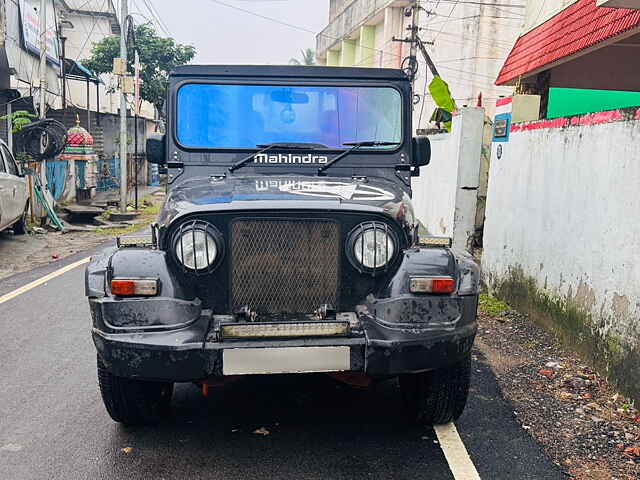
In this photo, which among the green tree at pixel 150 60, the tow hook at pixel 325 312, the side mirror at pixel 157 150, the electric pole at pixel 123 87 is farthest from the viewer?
the green tree at pixel 150 60

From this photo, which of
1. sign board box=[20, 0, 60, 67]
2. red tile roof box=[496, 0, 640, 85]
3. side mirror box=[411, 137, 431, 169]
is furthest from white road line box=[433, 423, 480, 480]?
sign board box=[20, 0, 60, 67]

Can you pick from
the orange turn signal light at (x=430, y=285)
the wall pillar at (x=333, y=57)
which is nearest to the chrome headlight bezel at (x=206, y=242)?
the orange turn signal light at (x=430, y=285)

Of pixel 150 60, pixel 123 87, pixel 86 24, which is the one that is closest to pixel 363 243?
pixel 123 87

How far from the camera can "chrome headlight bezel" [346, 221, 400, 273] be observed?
11.5 feet

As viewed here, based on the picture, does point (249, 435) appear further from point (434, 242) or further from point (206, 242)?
point (434, 242)

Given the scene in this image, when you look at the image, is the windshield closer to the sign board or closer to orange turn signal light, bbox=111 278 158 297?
orange turn signal light, bbox=111 278 158 297

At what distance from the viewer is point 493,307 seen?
7004 millimetres

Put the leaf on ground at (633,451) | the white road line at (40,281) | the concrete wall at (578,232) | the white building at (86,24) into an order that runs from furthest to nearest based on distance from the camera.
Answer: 1. the white building at (86,24)
2. the white road line at (40,281)
3. the concrete wall at (578,232)
4. the leaf on ground at (633,451)

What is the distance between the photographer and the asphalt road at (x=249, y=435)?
3.40m

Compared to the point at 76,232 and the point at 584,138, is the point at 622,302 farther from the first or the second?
the point at 76,232

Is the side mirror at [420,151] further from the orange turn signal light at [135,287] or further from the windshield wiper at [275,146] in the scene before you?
the orange turn signal light at [135,287]

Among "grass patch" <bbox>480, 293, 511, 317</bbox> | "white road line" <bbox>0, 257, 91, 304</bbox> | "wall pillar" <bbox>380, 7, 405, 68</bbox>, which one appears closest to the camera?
"grass patch" <bbox>480, 293, 511, 317</bbox>

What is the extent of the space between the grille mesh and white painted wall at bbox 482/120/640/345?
213 centimetres

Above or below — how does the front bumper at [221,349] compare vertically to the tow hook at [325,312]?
below
